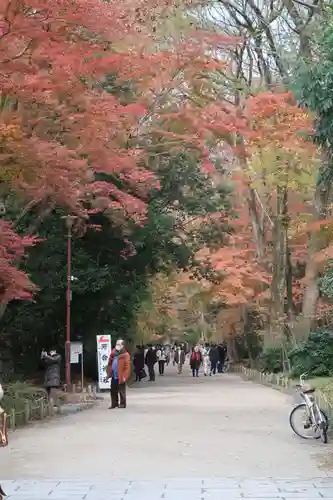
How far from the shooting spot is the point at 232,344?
183 ft

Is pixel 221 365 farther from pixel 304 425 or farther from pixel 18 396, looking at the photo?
pixel 304 425

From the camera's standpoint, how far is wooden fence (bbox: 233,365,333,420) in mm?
13812

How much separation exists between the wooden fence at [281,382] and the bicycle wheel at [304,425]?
0.47m

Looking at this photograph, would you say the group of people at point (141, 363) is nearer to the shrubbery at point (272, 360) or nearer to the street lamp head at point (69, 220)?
the street lamp head at point (69, 220)

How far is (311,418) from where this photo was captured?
1230 cm

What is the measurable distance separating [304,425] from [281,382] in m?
15.3

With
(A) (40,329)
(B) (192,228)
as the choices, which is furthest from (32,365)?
(B) (192,228)

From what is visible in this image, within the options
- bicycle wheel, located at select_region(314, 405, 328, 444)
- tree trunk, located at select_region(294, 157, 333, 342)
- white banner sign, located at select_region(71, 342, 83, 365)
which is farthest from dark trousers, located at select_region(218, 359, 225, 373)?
bicycle wheel, located at select_region(314, 405, 328, 444)

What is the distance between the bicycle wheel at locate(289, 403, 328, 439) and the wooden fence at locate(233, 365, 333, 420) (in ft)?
1.53

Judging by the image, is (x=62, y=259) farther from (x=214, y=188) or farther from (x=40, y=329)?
(x=214, y=188)

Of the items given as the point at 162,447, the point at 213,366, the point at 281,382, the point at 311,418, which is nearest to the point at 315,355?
the point at 281,382

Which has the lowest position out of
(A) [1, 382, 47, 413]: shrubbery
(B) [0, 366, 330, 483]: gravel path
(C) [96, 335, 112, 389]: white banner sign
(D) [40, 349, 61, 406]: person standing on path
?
(B) [0, 366, 330, 483]: gravel path

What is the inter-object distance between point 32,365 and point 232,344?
1010 inches

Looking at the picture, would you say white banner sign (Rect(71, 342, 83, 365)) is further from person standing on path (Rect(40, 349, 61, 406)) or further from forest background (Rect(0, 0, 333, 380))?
person standing on path (Rect(40, 349, 61, 406))
